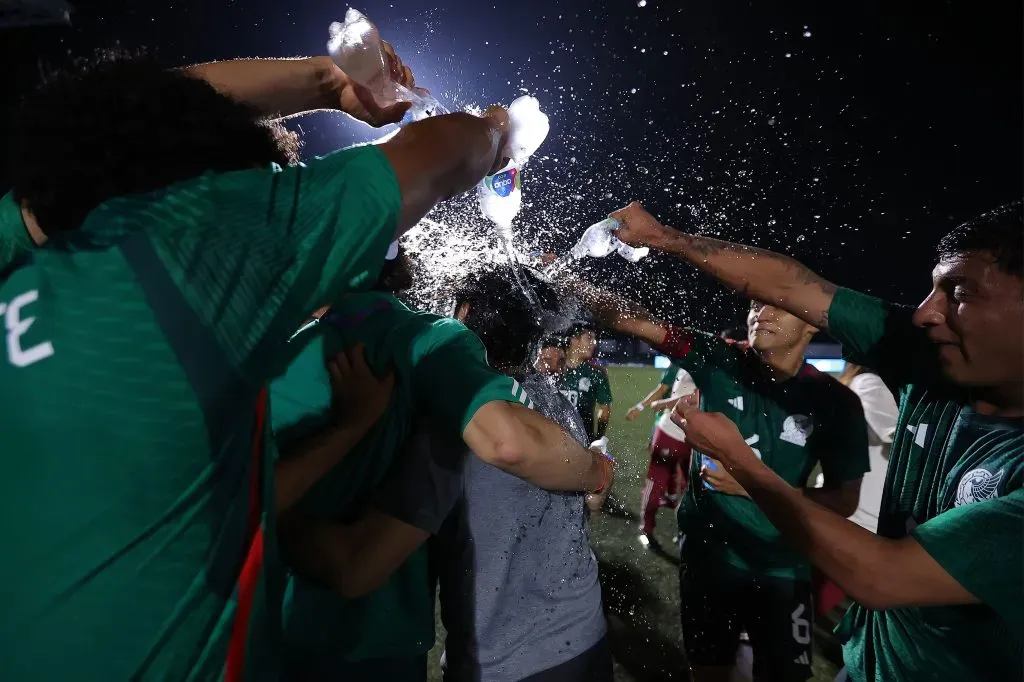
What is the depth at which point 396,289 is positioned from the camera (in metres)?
1.96

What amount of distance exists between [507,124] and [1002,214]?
1.48 metres

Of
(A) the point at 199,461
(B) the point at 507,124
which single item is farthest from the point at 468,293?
(A) the point at 199,461

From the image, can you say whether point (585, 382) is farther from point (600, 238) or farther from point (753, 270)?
point (753, 270)

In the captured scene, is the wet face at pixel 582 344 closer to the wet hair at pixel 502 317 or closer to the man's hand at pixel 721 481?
the man's hand at pixel 721 481

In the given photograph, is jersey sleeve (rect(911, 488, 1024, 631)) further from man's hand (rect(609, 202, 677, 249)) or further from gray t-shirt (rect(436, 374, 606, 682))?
man's hand (rect(609, 202, 677, 249))

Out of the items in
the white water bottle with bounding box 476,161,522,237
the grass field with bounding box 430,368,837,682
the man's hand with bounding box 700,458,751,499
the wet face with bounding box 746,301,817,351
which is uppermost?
the wet face with bounding box 746,301,817,351

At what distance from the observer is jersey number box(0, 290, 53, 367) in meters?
0.71

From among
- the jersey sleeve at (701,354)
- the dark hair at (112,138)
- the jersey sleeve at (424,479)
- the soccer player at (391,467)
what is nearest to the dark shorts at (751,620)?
the jersey sleeve at (701,354)

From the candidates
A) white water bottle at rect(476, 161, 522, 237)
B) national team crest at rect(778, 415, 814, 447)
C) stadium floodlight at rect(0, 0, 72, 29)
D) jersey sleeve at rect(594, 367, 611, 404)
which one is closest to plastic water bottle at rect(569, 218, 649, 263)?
white water bottle at rect(476, 161, 522, 237)

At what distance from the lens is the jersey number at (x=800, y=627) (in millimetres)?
2600

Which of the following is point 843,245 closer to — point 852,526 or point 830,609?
point 830,609

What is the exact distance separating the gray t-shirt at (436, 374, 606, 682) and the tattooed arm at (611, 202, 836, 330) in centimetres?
106

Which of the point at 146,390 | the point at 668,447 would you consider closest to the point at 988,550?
the point at 146,390

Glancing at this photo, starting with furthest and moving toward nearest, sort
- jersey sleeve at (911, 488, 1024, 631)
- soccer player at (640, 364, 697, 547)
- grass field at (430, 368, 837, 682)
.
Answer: soccer player at (640, 364, 697, 547) < grass field at (430, 368, 837, 682) < jersey sleeve at (911, 488, 1024, 631)
